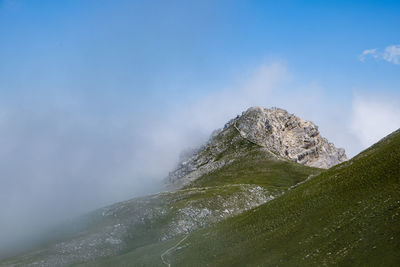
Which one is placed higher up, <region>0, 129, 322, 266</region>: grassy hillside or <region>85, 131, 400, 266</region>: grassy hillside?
<region>0, 129, 322, 266</region>: grassy hillside

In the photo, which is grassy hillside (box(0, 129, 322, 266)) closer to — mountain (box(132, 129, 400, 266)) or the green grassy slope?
mountain (box(132, 129, 400, 266))

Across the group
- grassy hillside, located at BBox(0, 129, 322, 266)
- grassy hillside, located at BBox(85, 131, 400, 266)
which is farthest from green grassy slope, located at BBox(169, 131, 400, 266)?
grassy hillside, located at BBox(0, 129, 322, 266)

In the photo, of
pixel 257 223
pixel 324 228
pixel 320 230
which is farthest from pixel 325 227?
pixel 257 223

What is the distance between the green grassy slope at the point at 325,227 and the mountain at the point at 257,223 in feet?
0.60

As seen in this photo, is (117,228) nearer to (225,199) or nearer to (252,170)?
(225,199)

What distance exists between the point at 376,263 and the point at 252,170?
115204 millimetres

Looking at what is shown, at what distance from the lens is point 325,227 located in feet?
181

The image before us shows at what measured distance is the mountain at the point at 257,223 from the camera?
49.6 meters

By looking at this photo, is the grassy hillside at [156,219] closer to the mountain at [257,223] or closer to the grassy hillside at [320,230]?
the mountain at [257,223]

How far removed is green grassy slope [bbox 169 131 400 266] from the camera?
45688 mm

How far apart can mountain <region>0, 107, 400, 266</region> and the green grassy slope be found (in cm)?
18

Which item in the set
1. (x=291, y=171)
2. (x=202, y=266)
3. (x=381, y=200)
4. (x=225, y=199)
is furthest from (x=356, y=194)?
(x=291, y=171)

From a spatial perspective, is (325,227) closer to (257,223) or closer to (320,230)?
(320,230)

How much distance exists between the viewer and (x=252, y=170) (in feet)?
510
